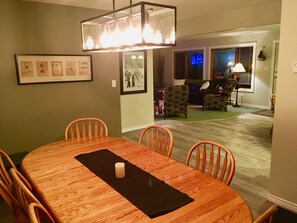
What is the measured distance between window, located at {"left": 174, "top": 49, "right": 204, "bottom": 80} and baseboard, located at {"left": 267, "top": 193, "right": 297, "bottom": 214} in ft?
25.7

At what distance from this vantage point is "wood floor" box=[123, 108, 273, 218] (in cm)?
299

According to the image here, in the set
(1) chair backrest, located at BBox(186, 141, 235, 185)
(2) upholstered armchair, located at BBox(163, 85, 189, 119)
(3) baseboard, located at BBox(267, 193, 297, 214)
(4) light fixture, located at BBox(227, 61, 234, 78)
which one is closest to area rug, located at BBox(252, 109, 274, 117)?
(4) light fixture, located at BBox(227, 61, 234, 78)

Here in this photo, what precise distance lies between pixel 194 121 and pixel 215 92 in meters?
1.99

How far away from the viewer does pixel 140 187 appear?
1.62 m

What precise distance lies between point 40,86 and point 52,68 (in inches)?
12.7

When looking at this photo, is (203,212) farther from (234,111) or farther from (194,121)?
(234,111)

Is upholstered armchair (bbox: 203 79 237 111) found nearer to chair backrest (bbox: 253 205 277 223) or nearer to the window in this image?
the window

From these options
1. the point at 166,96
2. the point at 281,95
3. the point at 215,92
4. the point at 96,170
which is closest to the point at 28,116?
the point at 96,170

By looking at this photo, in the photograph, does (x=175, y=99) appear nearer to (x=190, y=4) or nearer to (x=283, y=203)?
(x=190, y=4)

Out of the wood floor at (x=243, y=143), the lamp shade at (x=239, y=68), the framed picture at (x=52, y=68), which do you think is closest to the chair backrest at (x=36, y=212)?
the wood floor at (x=243, y=143)

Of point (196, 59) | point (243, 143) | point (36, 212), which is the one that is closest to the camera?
point (36, 212)

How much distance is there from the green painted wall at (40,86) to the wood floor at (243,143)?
5.46ft

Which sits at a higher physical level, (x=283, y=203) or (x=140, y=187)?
(x=140, y=187)

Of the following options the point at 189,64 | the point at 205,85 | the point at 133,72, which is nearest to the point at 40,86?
the point at 133,72
